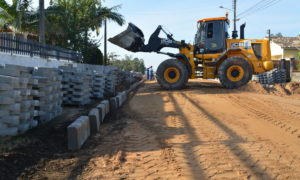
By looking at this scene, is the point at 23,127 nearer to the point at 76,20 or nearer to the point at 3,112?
the point at 3,112

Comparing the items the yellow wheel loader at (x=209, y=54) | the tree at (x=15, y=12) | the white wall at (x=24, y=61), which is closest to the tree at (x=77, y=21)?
the tree at (x=15, y=12)

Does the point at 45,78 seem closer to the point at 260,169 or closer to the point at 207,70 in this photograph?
the point at 260,169

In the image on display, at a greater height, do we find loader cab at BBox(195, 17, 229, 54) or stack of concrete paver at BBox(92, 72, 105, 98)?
loader cab at BBox(195, 17, 229, 54)

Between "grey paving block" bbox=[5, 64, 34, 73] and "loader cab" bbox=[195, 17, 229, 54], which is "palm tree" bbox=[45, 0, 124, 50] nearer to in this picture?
"loader cab" bbox=[195, 17, 229, 54]

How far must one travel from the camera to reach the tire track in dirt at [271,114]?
7414 mm

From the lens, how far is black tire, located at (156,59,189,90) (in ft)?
47.0

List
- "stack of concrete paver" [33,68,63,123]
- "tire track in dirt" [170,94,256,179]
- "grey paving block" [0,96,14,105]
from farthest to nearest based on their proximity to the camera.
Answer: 1. "stack of concrete paver" [33,68,63,123]
2. "grey paving block" [0,96,14,105]
3. "tire track in dirt" [170,94,256,179]

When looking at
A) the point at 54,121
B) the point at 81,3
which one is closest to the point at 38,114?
the point at 54,121

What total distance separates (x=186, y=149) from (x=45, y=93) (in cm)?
389

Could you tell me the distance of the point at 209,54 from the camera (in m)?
14.8

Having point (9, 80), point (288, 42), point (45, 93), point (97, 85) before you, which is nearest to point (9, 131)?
point (9, 80)

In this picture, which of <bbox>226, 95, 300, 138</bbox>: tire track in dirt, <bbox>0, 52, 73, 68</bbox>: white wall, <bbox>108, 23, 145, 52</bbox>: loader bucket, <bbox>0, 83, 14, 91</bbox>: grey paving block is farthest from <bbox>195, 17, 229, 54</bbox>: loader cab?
<bbox>0, 83, 14, 91</bbox>: grey paving block

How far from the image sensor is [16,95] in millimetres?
5957

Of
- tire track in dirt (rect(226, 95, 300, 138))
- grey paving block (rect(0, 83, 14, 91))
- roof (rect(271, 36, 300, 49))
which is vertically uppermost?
roof (rect(271, 36, 300, 49))
